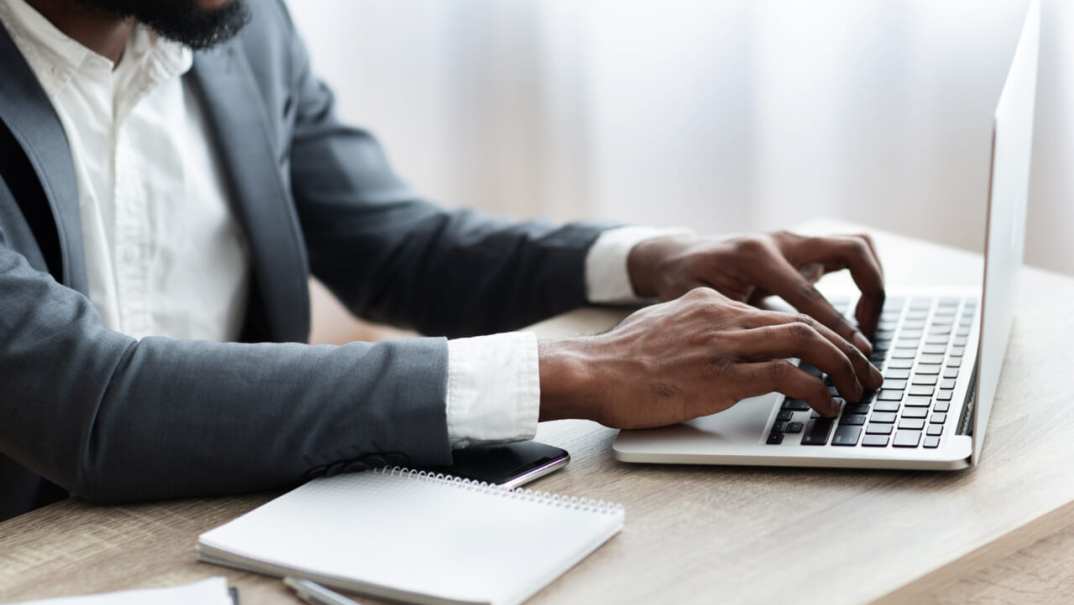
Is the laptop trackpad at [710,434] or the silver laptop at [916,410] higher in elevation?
the silver laptop at [916,410]

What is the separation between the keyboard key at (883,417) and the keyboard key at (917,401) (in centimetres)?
2

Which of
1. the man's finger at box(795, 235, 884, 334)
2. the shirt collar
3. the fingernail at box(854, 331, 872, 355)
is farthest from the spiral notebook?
the shirt collar

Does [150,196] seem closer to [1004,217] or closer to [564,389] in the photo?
[564,389]

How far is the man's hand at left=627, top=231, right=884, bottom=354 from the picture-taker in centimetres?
114

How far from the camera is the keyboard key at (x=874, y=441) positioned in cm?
88

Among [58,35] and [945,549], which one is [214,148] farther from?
[945,549]

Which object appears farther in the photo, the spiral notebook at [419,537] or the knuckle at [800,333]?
the knuckle at [800,333]

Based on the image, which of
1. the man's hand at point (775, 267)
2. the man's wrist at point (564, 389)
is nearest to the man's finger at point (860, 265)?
the man's hand at point (775, 267)

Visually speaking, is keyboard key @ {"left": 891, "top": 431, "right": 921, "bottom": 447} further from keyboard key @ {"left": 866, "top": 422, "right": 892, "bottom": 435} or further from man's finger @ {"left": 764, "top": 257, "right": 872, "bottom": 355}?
man's finger @ {"left": 764, "top": 257, "right": 872, "bottom": 355}

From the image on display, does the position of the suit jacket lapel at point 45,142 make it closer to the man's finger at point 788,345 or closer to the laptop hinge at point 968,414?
the man's finger at point 788,345

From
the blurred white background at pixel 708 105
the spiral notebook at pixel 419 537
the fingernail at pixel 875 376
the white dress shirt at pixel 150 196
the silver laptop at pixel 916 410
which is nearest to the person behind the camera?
the spiral notebook at pixel 419 537

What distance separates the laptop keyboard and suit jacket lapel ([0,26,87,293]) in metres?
0.63

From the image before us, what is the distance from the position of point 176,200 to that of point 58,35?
20cm

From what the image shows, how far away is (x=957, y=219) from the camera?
1.82 meters
